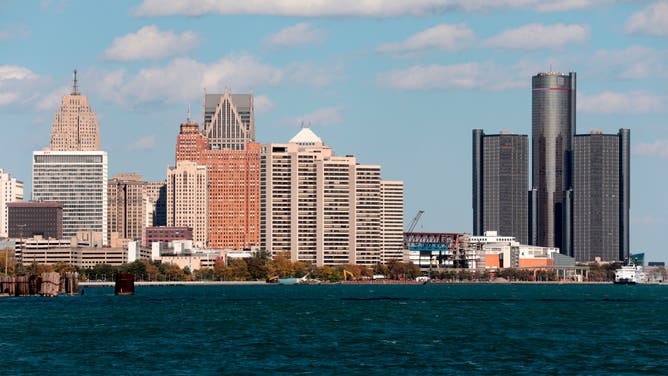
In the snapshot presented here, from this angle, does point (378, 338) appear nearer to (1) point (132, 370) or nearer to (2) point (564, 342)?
(2) point (564, 342)

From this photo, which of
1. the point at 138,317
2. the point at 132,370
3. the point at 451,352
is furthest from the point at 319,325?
the point at 132,370

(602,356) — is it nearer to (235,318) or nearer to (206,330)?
(206,330)

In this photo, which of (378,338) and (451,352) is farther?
(378,338)

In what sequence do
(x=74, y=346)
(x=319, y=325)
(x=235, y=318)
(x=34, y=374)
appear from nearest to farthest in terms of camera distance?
(x=34, y=374) → (x=74, y=346) → (x=319, y=325) → (x=235, y=318)

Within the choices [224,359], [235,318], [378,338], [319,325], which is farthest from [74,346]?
[235,318]

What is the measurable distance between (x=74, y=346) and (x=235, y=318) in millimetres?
54515

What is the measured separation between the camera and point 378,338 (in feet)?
496

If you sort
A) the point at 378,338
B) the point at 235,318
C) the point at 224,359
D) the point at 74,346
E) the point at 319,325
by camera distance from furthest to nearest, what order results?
the point at 235,318 < the point at 319,325 < the point at 378,338 < the point at 74,346 < the point at 224,359

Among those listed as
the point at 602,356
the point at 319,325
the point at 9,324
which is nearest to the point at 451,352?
the point at 602,356

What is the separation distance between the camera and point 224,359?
128 meters

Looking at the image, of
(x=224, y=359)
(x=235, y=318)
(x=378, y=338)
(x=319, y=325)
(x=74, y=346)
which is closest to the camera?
(x=224, y=359)

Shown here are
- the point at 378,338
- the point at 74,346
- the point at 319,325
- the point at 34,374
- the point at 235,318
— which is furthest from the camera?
the point at 235,318

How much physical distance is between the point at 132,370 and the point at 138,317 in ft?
259

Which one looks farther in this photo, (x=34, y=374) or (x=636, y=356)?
(x=636, y=356)
